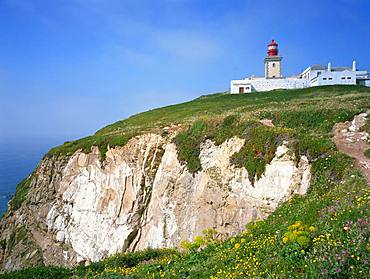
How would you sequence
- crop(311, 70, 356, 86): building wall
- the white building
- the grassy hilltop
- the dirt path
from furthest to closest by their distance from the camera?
the white building → crop(311, 70, 356, 86): building wall → the dirt path → the grassy hilltop

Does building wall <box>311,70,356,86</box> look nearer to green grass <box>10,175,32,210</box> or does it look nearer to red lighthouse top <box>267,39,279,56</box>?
red lighthouse top <box>267,39,279,56</box>

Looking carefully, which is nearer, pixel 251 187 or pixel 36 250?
pixel 251 187

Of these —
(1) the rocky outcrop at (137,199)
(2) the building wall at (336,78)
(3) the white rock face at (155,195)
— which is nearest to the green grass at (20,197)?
(1) the rocky outcrop at (137,199)

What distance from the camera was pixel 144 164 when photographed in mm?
30453

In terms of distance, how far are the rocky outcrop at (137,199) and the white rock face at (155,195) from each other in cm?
6

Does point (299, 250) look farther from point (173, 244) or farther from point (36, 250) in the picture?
point (36, 250)

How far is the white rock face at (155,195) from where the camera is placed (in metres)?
19.7

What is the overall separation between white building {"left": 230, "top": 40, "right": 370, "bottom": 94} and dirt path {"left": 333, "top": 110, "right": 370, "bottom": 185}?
46.3m

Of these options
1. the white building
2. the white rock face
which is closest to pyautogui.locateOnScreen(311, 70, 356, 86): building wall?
the white building

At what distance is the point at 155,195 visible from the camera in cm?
2898

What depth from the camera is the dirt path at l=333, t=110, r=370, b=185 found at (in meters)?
15.2

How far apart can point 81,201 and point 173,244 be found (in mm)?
12914

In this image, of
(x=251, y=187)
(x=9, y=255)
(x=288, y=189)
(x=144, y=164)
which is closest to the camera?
(x=288, y=189)

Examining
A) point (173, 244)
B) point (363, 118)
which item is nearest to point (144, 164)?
point (173, 244)
